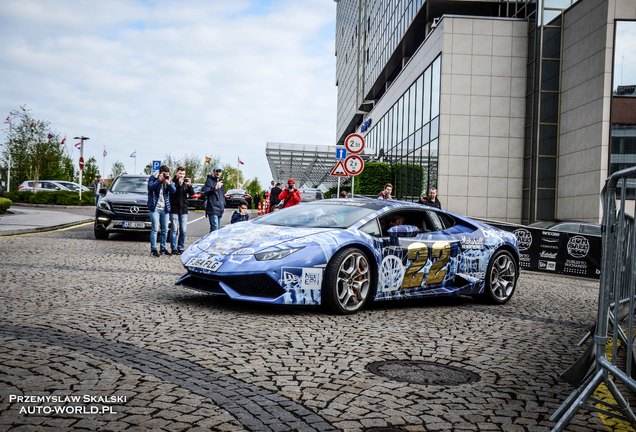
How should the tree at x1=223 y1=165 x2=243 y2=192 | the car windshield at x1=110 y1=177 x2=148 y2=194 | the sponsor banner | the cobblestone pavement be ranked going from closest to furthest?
the cobblestone pavement
the sponsor banner
the car windshield at x1=110 y1=177 x2=148 y2=194
the tree at x1=223 y1=165 x2=243 y2=192

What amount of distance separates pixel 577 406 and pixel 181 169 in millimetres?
11027

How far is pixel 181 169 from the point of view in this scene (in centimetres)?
1334

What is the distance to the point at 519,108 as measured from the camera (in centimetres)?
2691

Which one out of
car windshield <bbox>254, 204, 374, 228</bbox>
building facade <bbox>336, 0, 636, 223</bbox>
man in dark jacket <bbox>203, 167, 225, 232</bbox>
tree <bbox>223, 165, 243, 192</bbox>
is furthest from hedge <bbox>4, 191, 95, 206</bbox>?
tree <bbox>223, 165, 243, 192</bbox>

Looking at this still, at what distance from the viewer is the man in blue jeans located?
12.9m

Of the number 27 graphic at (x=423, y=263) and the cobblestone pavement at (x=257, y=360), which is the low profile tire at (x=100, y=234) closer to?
the cobblestone pavement at (x=257, y=360)

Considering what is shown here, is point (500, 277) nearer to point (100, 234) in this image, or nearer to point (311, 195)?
point (100, 234)

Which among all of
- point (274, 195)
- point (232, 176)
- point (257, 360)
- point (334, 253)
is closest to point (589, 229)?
point (274, 195)

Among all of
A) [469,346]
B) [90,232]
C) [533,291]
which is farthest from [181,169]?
[469,346]

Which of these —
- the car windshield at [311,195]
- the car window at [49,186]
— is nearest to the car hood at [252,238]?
the car windshield at [311,195]

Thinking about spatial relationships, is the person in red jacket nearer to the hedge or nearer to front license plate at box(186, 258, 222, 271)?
front license plate at box(186, 258, 222, 271)

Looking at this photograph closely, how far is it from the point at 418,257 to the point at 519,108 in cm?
2148

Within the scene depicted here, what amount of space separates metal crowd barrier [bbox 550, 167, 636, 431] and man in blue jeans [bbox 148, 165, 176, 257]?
32.8 ft

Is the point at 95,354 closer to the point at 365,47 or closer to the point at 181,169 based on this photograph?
the point at 181,169
